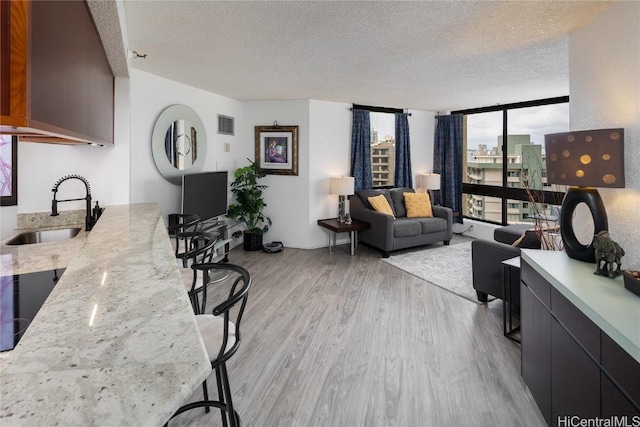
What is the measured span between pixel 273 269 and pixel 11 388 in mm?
4017

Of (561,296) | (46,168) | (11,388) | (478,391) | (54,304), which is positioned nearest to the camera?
(11,388)

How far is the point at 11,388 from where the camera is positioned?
0.61m

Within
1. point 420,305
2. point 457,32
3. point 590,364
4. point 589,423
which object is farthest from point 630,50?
point 420,305

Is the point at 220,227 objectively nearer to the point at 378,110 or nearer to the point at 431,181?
the point at 378,110

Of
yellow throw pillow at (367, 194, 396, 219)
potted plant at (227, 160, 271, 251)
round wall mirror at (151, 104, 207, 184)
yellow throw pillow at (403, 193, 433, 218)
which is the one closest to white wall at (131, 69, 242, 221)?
round wall mirror at (151, 104, 207, 184)

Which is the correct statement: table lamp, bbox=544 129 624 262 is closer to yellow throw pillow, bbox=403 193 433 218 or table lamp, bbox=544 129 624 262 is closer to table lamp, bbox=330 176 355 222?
table lamp, bbox=330 176 355 222

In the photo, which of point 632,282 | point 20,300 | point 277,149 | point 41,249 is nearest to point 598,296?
point 632,282

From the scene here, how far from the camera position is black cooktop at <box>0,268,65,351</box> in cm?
118

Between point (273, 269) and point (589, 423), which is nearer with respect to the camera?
point (589, 423)

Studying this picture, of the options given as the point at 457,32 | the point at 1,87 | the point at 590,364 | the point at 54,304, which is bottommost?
the point at 590,364

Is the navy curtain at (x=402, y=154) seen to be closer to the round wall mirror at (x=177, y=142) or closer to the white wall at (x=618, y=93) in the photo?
the round wall mirror at (x=177, y=142)

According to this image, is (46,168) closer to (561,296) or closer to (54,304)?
(54,304)

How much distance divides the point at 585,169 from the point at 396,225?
11.4 ft

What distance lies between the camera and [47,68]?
A: 943 millimetres
